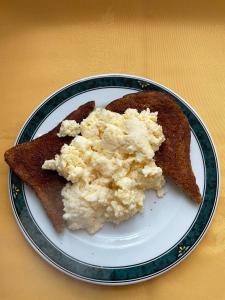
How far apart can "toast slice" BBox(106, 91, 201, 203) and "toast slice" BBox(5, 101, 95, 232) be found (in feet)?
0.71

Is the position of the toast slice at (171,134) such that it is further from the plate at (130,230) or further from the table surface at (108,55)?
the table surface at (108,55)

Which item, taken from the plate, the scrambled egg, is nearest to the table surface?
the plate

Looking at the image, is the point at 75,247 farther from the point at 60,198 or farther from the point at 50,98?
the point at 50,98

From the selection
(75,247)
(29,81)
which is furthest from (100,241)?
(29,81)

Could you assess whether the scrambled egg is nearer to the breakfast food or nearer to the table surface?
the breakfast food

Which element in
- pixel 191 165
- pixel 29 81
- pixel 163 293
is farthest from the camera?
pixel 29 81

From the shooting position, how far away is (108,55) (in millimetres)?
2037

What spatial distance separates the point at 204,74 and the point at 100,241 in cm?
97

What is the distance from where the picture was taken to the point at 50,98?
72.3 inches

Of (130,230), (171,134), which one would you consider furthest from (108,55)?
(130,230)

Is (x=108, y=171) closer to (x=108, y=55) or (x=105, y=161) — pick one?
(x=105, y=161)

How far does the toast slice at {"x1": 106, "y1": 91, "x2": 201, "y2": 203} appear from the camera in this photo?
1.71 meters

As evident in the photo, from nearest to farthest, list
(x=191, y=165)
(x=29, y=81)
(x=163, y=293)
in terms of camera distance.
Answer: (x=163, y=293) → (x=191, y=165) → (x=29, y=81)

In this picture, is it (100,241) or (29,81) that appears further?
(29,81)
